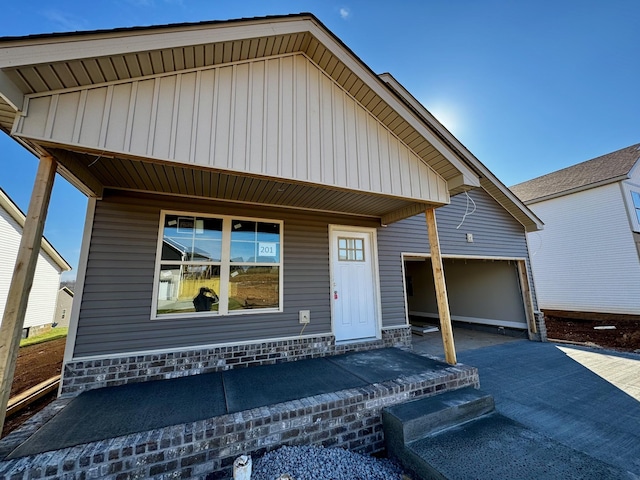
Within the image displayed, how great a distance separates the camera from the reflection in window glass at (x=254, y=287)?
4156mm

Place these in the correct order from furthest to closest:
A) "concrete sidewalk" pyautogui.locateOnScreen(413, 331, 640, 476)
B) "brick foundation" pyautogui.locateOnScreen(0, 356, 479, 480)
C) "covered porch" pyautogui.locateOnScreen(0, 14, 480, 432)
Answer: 1. "concrete sidewalk" pyautogui.locateOnScreen(413, 331, 640, 476)
2. "covered porch" pyautogui.locateOnScreen(0, 14, 480, 432)
3. "brick foundation" pyautogui.locateOnScreen(0, 356, 479, 480)

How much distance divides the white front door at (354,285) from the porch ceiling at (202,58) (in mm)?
2031

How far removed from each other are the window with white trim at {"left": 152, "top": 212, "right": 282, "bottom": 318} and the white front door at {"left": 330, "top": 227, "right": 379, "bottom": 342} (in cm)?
118

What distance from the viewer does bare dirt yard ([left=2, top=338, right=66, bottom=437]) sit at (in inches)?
146

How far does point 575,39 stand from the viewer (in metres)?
7.18

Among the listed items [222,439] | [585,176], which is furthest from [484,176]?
[585,176]

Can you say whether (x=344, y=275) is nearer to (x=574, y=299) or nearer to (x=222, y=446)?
(x=222, y=446)

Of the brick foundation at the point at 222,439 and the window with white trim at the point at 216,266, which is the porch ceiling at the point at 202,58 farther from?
the brick foundation at the point at 222,439

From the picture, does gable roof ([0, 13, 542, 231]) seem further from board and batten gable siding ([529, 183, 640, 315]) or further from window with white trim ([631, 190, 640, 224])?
window with white trim ([631, 190, 640, 224])

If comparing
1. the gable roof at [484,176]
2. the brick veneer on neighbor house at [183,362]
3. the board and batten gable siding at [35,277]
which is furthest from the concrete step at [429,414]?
the board and batten gable siding at [35,277]

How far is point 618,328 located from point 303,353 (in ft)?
37.9

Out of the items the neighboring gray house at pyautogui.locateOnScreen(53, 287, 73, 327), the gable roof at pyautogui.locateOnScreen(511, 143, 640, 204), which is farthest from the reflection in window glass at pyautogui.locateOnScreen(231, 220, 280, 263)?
the neighboring gray house at pyautogui.locateOnScreen(53, 287, 73, 327)

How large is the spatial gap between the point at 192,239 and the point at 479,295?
9.12 meters

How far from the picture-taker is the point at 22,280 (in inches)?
85.0
